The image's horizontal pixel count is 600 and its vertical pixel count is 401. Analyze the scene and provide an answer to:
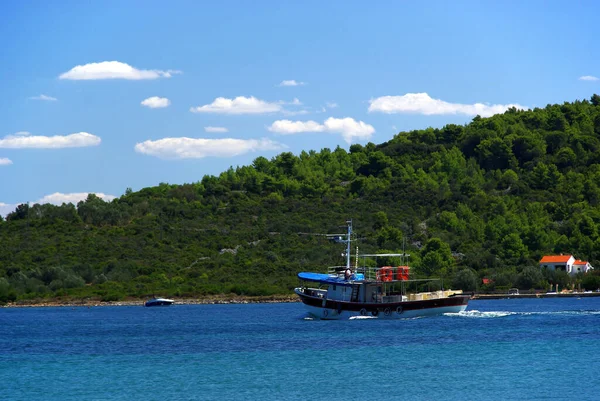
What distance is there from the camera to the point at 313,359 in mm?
51438

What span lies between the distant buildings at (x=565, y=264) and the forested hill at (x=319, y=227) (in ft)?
8.41

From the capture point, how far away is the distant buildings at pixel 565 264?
13038 cm

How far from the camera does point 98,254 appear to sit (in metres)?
144

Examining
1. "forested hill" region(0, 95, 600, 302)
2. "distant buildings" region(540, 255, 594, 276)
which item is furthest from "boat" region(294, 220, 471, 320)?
"distant buildings" region(540, 255, 594, 276)

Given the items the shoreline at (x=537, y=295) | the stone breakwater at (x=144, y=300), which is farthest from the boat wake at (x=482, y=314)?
the stone breakwater at (x=144, y=300)

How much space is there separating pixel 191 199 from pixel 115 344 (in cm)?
12680

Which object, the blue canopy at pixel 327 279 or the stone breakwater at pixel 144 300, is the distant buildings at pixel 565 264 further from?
the blue canopy at pixel 327 279

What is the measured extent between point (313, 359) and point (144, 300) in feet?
257

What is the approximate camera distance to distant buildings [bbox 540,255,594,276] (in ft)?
428

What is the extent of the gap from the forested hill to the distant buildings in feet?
8.41

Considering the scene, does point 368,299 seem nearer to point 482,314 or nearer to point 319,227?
point 482,314

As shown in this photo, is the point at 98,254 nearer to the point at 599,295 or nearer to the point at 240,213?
the point at 240,213

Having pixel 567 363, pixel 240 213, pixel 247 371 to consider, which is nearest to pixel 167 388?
pixel 247 371

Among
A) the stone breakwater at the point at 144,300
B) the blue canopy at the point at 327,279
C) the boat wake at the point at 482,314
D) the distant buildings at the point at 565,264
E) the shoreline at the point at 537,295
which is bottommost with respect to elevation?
the stone breakwater at the point at 144,300
